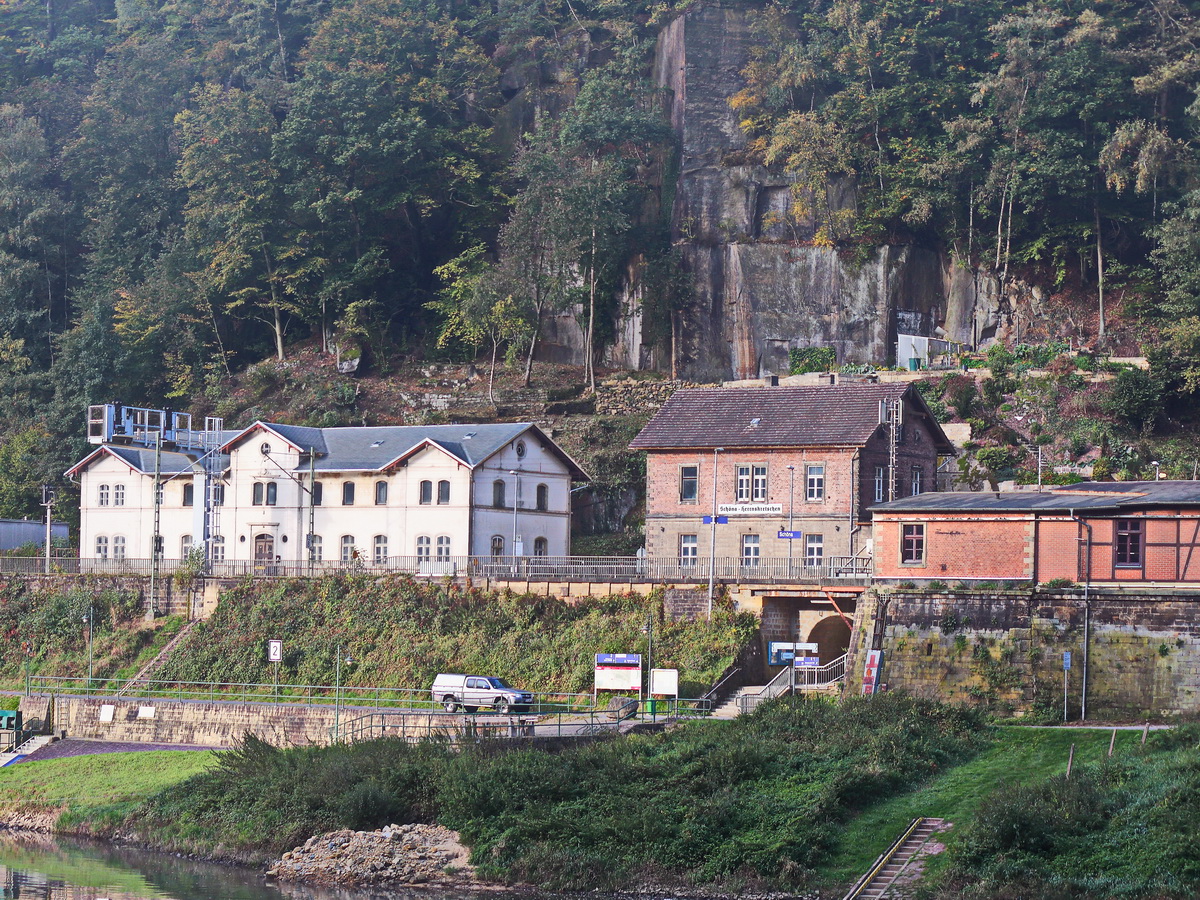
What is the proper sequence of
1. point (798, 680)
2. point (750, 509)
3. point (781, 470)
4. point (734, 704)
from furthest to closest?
point (750, 509) < point (781, 470) < point (798, 680) < point (734, 704)

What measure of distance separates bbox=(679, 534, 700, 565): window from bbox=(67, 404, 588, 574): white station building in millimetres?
6772

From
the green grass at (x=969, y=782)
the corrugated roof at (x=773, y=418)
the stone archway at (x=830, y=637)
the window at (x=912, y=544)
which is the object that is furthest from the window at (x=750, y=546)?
the green grass at (x=969, y=782)

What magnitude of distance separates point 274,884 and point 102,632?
28017 mm

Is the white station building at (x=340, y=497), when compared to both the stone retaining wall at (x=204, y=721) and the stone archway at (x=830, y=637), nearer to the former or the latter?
the stone retaining wall at (x=204, y=721)

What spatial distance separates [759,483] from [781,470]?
0.94 m

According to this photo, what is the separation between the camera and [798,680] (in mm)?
49688

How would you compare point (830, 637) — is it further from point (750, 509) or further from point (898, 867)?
point (898, 867)

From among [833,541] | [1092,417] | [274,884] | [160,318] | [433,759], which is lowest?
[274,884]

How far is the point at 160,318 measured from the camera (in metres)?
91.8

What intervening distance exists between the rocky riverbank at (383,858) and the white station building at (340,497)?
63.9ft

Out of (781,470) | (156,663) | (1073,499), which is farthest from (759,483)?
(156,663)

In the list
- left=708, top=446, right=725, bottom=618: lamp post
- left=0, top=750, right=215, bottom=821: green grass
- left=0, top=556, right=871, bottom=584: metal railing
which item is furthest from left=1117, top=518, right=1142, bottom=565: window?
left=0, top=750, right=215, bottom=821: green grass

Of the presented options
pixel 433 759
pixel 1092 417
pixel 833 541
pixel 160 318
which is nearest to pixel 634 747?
pixel 433 759

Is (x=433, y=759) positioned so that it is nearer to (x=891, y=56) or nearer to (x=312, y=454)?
(x=312, y=454)
